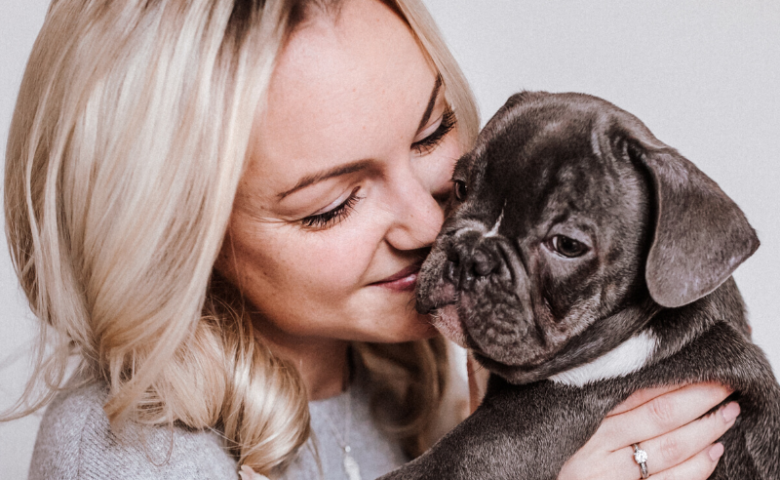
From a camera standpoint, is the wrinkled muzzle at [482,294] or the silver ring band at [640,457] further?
the silver ring band at [640,457]

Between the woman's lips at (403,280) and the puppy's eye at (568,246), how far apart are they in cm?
52

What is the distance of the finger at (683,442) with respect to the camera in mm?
2248

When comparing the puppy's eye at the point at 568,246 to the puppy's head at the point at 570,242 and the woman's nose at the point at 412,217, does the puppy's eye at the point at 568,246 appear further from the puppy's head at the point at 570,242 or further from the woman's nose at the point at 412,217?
the woman's nose at the point at 412,217

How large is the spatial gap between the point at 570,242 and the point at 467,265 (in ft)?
0.89

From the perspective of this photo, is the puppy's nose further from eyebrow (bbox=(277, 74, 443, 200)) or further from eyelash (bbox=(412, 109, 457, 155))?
eyelash (bbox=(412, 109, 457, 155))

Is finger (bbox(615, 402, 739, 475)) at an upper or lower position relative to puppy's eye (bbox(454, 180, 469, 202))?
lower

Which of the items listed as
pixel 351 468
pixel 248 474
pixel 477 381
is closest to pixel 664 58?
pixel 477 381

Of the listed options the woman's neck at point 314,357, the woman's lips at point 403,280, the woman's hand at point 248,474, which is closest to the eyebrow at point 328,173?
the woman's lips at point 403,280

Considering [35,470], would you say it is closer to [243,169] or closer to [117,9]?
[243,169]

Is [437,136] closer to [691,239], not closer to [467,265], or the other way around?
[467,265]

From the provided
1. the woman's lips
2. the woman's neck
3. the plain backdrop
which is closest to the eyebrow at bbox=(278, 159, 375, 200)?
the woman's lips

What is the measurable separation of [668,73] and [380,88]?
84.1 inches

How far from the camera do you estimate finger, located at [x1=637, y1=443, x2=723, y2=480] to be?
225 cm

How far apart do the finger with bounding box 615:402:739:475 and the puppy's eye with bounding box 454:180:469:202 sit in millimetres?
846
